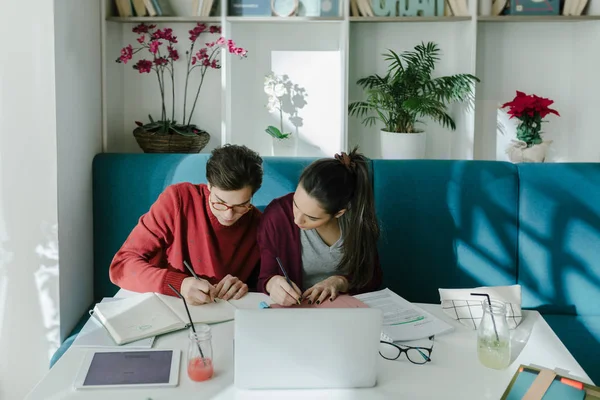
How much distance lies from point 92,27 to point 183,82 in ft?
2.03

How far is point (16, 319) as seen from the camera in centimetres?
248

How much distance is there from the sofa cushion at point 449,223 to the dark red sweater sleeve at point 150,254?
2.87ft

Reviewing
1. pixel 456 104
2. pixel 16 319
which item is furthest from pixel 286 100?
pixel 16 319

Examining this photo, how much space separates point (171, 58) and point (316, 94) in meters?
0.75

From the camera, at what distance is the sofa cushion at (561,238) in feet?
8.80

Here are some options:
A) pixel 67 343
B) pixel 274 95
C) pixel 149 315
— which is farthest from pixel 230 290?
pixel 274 95

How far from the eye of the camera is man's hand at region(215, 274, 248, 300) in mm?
1923

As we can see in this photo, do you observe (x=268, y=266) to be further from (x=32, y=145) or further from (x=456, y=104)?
(x=456, y=104)

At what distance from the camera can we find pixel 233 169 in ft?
6.84

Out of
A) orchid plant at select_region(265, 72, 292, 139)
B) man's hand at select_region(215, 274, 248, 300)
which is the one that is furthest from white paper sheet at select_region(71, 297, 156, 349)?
orchid plant at select_region(265, 72, 292, 139)

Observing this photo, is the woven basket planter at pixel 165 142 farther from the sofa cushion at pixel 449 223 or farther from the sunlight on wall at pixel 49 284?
the sofa cushion at pixel 449 223

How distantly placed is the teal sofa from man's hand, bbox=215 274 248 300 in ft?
2.55

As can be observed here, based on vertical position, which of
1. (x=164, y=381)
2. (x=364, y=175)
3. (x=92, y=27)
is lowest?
(x=164, y=381)

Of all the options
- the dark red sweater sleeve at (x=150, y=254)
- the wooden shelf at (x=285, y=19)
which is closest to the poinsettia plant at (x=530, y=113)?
the wooden shelf at (x=285, y=19)
